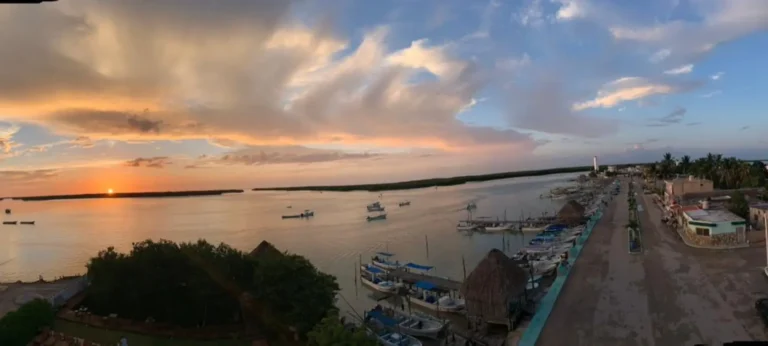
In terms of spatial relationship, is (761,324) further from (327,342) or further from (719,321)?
(327,342)

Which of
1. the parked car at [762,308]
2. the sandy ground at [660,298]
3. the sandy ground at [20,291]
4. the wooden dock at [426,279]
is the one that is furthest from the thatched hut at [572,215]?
the sandy ground at [20,291]

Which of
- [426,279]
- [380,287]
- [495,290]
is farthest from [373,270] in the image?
[495,290]

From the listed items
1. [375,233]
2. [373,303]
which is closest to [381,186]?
[375,233]

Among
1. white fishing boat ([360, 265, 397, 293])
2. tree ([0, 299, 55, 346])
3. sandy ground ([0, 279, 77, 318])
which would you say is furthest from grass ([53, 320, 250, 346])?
white fishing boat ([360, 265, 397, 293])

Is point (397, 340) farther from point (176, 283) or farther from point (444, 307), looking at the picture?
point (176, 283)

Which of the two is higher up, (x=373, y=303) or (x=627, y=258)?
(x=627, y=258)

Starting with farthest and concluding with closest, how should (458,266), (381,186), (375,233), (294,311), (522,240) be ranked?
(381,186)
(375,233)
(522,240)
(458,266)
(294,311)

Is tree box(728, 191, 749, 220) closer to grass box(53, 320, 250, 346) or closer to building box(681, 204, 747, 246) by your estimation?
building box(681, 204, 747, 246)
